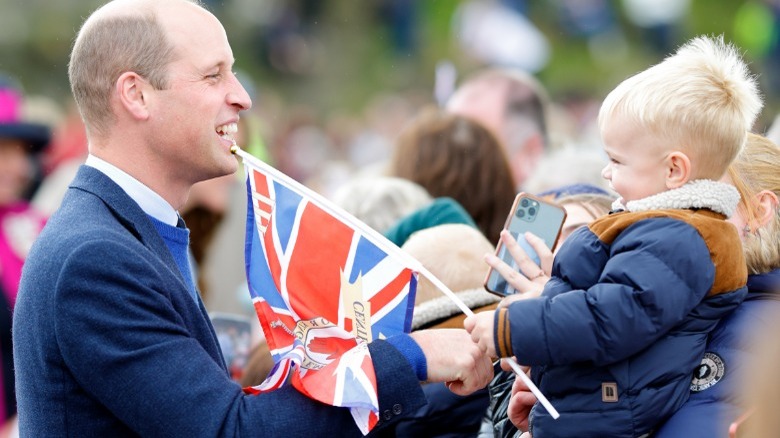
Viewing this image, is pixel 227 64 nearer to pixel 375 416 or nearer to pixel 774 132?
pixel 375 416

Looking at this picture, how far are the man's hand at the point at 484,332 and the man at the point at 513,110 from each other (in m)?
4.32

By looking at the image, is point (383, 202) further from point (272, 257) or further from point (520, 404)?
point (520, 404)

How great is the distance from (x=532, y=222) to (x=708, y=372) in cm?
68

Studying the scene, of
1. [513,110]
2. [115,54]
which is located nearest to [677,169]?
[115,54]

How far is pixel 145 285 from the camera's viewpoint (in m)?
2.86

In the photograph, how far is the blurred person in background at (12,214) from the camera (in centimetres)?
598

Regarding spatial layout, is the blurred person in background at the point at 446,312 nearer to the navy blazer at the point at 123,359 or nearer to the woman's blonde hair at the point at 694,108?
the navy blazer at the point at 123,359

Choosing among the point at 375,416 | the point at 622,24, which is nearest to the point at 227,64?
the point at 375,416

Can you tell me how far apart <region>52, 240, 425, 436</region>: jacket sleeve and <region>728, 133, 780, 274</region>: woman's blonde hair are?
1.25 meters

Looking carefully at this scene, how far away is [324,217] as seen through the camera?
3.22 meters

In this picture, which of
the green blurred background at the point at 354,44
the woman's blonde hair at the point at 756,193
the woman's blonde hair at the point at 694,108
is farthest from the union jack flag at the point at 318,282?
the green blurred background at the point at 354,44

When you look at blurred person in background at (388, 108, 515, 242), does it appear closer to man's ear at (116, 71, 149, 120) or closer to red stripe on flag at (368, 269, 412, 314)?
red stripe on flag at (368, 269, 412, 314)

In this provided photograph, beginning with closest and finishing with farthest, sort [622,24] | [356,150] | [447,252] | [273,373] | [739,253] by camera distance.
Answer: [739,253] < [273,373] < [447,252] < [356,150] < [622,24]

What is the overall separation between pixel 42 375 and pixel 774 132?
389 cm
